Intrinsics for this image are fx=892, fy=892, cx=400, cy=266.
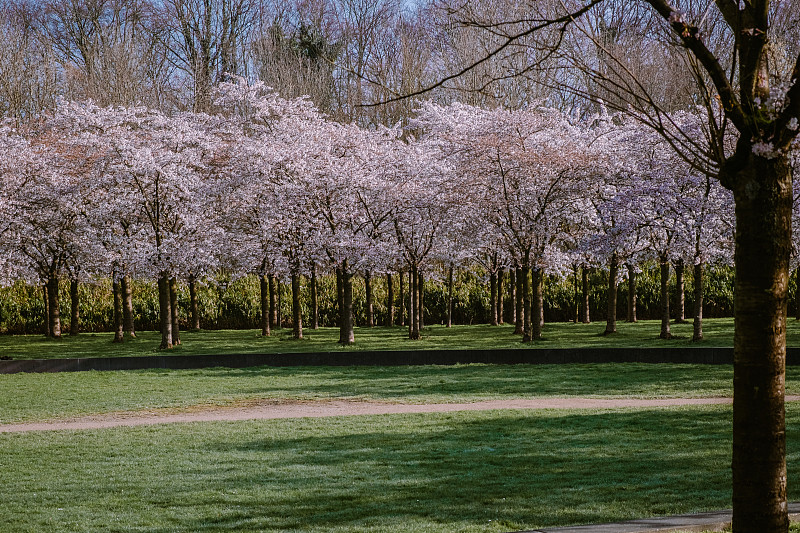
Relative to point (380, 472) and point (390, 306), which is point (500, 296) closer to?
point (390, 306)

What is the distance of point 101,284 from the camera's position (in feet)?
119

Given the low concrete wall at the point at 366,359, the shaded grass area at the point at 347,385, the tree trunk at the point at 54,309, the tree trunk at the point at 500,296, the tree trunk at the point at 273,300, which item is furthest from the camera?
the tree trunk at the point at 500,296

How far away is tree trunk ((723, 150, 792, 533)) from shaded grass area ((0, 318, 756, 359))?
60.7 feet

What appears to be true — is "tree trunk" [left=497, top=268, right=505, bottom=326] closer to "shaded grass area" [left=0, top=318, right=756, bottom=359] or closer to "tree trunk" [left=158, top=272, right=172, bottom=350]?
"shaded grass area" [left=0, top=318, right=756, bottom=359]

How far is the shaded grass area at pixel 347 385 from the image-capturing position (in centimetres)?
1501

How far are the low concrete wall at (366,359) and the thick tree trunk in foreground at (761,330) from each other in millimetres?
15616

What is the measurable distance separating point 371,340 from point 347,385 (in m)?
11.0

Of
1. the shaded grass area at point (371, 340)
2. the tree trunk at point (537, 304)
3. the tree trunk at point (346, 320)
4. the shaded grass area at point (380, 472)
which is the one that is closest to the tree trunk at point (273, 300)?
the shaded grass area at point (371, 340)

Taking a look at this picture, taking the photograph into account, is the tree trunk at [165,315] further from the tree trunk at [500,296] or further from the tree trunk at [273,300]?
the tree trunk at [500,296]

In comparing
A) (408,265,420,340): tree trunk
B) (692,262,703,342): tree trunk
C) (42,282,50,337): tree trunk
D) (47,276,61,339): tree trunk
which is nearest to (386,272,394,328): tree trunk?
(408,265,420,340): tree trunk

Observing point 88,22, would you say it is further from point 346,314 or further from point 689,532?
point 689,532

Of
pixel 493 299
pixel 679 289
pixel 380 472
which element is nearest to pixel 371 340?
pixel 493 299

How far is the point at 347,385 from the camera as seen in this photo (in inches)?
673

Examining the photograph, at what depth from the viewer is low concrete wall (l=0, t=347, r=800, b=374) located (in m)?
19.8
